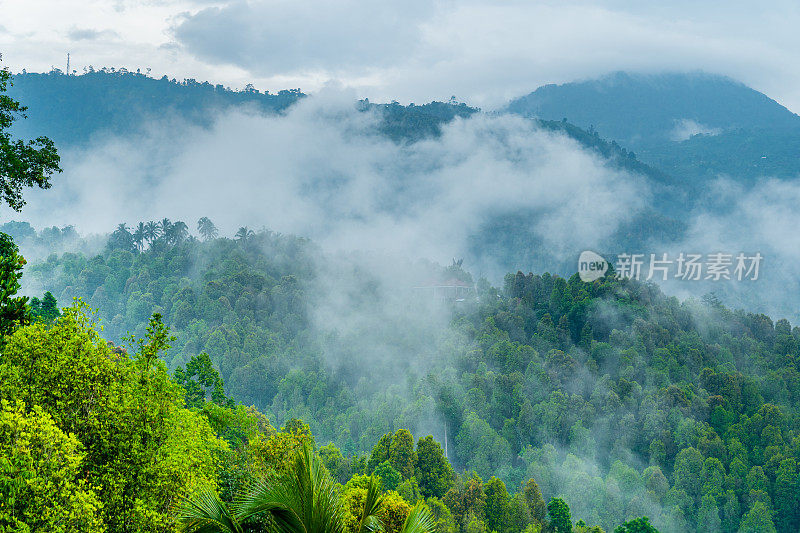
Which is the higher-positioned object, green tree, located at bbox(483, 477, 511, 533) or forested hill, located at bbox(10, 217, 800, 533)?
forested hill, located at bbox(10, 217, 800, 533)

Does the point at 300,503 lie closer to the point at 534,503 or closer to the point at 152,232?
the point at 534,503

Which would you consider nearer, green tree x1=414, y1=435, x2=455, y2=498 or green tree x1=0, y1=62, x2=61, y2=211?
green tree x1=0, y1=62, x2=61, y2=211

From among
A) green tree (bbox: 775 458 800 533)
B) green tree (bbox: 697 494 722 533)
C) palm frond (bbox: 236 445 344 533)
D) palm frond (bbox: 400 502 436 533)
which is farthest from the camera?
green tree (bbox: 775 458 800 533)

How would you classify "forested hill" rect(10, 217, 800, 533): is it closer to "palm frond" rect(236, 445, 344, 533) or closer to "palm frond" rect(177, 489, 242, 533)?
"palm frond" rect(177, 489, 242, 533)

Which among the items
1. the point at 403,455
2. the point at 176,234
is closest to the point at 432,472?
the point at 403,455

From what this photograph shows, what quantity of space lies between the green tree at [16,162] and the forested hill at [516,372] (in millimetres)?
23418

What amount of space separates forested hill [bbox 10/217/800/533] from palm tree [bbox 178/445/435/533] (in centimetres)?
3082

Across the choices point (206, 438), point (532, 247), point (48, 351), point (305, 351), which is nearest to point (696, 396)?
point (305, 351)

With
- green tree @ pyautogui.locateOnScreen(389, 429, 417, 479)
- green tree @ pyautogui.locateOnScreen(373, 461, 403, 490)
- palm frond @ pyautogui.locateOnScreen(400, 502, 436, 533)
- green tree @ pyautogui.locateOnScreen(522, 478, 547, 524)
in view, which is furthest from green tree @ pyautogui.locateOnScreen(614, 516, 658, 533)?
palm frond @ pyautogui.locateOnScreen(400, 502, 436, 533)

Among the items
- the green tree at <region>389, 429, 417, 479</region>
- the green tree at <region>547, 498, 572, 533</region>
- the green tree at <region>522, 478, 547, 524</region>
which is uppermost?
the green tree at <region>389, 429, 417, 479</region>

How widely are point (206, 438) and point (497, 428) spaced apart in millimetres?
54074

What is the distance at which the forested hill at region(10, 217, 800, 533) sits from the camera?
5106cm

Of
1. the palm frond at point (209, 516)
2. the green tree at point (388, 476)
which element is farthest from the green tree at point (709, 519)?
the palm frond at point (209, 516)

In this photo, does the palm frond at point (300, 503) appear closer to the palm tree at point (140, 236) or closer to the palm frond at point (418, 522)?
the palm frond at point (418, 522)
